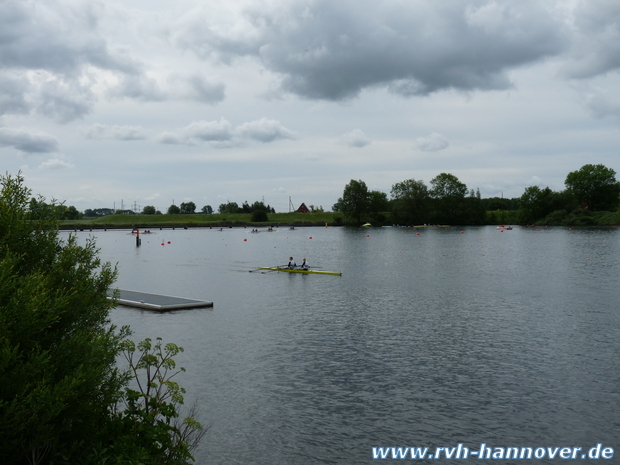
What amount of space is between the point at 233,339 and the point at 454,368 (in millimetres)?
10152

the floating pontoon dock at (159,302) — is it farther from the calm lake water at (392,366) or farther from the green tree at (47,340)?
the green tree at (47,340)

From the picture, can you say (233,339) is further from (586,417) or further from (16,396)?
(16,396)

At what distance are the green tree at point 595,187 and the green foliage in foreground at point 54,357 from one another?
20239cm

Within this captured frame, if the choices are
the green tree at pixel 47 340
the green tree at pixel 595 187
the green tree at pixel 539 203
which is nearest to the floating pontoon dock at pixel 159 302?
the green tree at pixel 47 340

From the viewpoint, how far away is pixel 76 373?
7.74m

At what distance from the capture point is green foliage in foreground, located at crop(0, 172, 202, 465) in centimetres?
723

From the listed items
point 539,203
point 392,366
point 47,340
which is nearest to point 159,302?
point 392,366

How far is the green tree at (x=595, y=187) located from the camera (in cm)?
18400

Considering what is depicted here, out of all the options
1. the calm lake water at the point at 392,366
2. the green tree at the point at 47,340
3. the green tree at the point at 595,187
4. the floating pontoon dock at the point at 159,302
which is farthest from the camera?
the green tree at the point at 595,187

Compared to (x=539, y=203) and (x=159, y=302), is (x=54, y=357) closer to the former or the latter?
(x=159, y=302)

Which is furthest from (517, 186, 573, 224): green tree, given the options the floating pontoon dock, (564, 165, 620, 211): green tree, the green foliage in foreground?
the green foliage in foreground

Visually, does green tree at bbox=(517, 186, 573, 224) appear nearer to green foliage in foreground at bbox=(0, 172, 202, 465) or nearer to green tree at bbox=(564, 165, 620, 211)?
green tree at bbox=(564, 165, 620, 211)

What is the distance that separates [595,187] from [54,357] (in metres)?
209

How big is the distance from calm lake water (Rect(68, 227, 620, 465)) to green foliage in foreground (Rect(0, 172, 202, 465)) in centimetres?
461
